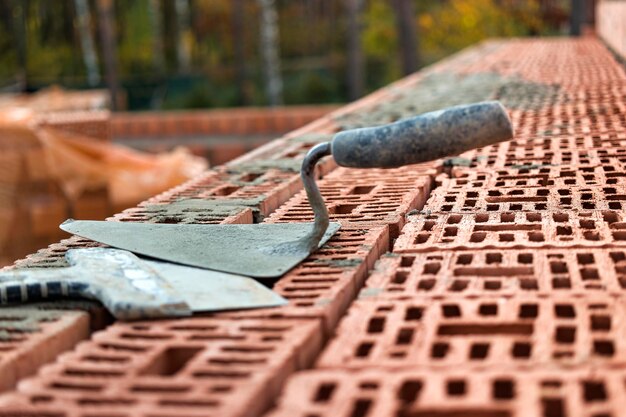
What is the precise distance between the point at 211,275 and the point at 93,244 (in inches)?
20.6

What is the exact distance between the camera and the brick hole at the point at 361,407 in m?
1.61

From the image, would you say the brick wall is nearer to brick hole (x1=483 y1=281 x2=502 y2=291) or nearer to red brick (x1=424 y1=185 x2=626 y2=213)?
red brick (x1=424 y1=185 x2=626 y2=213)

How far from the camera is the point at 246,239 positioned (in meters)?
2.66

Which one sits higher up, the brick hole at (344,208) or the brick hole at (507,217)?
the brick hole at (507,217)

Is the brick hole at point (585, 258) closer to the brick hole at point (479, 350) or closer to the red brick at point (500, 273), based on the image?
the red brick at point (500, 273)

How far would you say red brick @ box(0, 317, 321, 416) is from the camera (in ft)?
5.29

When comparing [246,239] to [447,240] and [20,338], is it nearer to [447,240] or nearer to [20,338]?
[447,240]

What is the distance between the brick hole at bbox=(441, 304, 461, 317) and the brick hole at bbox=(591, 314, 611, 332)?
9.8 inches

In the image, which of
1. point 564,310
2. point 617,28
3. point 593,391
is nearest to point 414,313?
point 564,310

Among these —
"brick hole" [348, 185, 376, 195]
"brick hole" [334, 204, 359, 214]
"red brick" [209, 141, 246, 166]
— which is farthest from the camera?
"red brick" [209, 141, 246, 166]

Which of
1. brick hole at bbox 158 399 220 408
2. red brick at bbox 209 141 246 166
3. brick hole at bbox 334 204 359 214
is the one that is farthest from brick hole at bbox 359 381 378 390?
red brick at bbox 209 141 246 166

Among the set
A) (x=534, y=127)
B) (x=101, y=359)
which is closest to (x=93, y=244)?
(x=101, y=359)

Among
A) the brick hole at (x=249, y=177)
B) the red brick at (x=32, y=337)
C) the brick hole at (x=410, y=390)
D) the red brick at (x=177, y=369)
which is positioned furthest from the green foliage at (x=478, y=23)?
the brick hole at (x=410, y=390)

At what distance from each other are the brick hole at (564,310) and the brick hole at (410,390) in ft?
1.44
